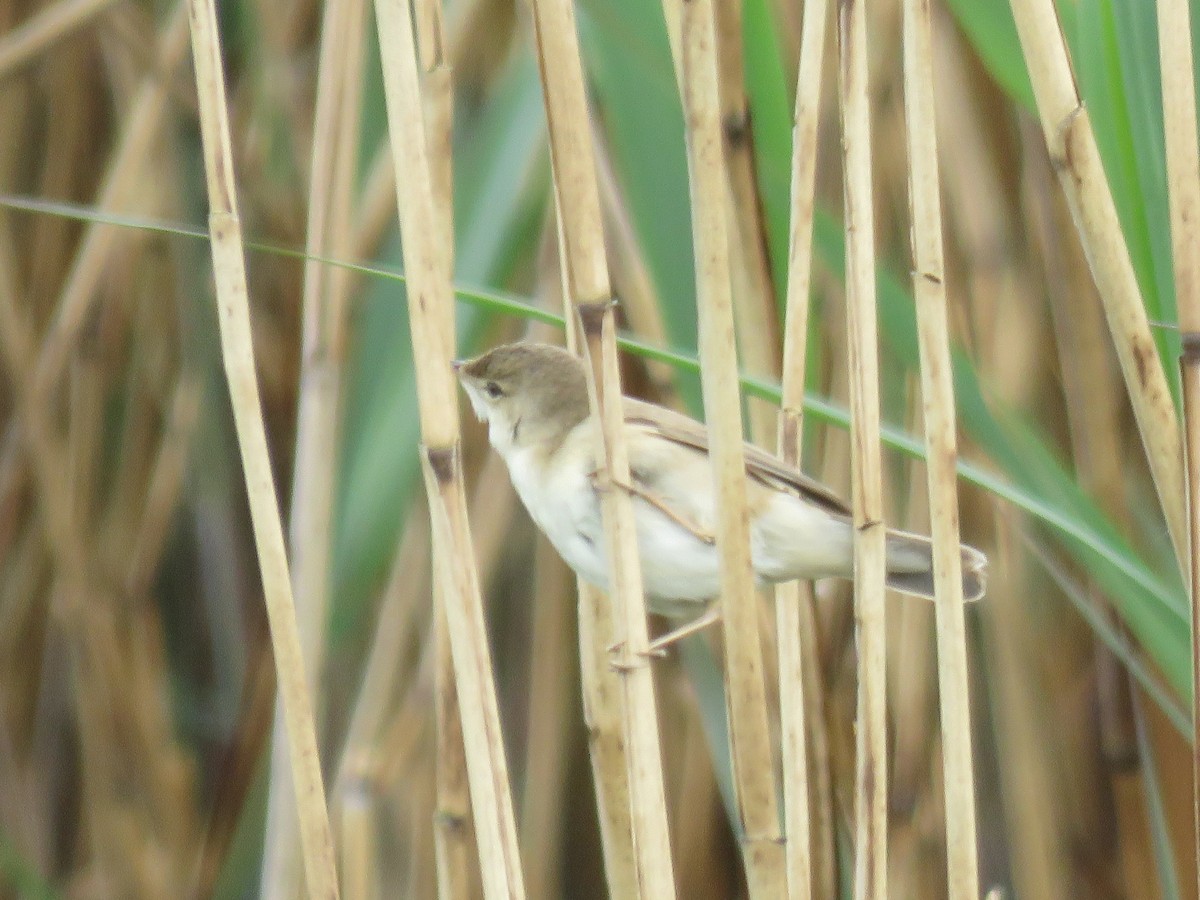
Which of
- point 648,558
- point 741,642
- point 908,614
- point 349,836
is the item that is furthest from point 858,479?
point 349,836

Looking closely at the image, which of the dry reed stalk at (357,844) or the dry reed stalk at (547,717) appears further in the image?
the dry reed stalk at (547,717)

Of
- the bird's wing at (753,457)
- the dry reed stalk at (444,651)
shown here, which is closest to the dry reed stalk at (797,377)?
the bird's wing at (753,457)

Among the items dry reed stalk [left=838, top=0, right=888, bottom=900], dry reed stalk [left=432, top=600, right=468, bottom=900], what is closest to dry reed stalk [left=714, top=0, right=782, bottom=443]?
dry reed stalk [left=838, top=0, right=888, bottom=900]

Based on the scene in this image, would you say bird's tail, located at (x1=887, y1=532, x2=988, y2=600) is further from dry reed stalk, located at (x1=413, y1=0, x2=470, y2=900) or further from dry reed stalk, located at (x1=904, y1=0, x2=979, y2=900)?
dry reed stalk, located at (x1=413, y1=0, x2=470, y2=900)

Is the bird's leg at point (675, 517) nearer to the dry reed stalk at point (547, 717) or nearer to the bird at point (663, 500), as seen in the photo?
the bird at point (663, 500)

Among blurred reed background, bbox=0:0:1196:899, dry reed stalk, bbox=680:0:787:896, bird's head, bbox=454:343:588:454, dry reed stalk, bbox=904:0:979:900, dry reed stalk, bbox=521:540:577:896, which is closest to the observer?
dry reed stalk, bbox=680:0:787:896

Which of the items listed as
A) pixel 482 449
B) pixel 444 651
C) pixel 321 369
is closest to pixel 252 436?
pixel 444 651
